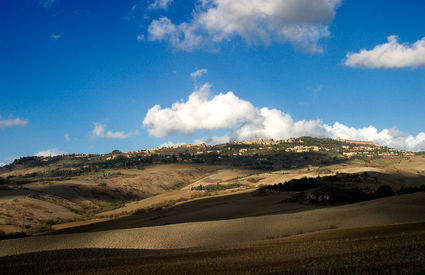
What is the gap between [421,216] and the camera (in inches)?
1225

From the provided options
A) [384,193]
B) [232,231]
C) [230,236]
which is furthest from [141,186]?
[230,236]

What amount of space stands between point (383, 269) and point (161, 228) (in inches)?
1072

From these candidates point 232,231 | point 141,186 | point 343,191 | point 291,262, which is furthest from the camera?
point 141,186

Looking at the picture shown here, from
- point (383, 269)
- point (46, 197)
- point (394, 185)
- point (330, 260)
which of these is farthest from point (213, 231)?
point (46, 197)

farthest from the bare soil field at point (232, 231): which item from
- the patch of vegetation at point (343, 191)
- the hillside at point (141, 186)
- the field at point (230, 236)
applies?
the hillside at point (141, 186)

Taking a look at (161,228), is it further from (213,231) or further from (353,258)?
(353,258)

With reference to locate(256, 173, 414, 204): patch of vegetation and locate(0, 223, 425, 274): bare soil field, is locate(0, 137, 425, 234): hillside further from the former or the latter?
locate(0, 223, 425, 274): bare soil field

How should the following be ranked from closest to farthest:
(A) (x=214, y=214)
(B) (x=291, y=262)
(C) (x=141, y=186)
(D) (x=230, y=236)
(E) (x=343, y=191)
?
(B) (x=291, y=262), (D) (x=230, y=236), (E) (x=343, y=191), (A) (x=214, y=214), (C) (x=141, y=186)

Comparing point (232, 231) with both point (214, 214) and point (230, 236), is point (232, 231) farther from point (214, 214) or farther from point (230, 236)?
point (214, 214)

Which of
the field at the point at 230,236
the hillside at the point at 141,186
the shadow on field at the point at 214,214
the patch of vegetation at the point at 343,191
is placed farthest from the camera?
the hillside at the point at 141,186

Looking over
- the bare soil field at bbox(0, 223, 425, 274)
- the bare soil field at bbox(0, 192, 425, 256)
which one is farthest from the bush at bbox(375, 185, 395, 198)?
the bare soil field at bbox(0, 223, 425, 274)

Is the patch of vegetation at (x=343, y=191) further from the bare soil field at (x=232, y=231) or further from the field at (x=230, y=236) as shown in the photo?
the bare soil field at (x=232, y=231)

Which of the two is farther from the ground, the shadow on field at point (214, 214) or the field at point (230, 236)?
the field at point (230, 236)

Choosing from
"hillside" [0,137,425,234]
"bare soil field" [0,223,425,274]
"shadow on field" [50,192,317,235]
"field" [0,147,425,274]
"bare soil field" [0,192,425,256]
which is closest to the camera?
"bare soil field" [0,223,425,274]
